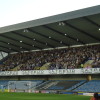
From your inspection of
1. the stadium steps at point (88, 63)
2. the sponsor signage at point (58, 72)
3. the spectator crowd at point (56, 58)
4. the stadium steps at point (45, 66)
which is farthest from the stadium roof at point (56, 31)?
the sponsor signage at point (58, 72)

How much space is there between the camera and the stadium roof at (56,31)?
35.7 metres

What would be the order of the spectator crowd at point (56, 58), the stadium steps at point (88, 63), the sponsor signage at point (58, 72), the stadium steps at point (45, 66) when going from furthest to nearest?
the stadium steps at point (45, 66) → the spectator crowd at point (56, 58) → the stadium steps at point (88, 63) → the sponsor signage at point (58, 72)

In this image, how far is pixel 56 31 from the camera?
142 ft

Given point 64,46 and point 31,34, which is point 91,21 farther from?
point 64,46

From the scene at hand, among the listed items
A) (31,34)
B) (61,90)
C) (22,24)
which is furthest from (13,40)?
(61,90)

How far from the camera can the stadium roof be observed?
35.7 metres

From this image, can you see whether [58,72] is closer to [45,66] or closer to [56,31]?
[45,66]

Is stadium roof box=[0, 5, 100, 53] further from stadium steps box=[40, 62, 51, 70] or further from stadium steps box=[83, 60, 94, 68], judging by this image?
stadium steps box=[40, 62, 51, 70]

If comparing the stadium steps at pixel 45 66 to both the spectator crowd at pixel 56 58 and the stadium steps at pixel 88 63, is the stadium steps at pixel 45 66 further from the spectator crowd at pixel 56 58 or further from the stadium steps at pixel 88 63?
→ the stadium steps at pixel 88 63

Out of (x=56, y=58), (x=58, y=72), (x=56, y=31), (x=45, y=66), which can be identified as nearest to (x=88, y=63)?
(x=58, y=72)

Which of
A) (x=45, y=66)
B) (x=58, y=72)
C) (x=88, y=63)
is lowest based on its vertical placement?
(x=58, y=72)

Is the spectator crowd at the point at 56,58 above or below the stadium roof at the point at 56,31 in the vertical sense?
below

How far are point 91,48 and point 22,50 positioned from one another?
66.7 feet

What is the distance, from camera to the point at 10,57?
66562 millimetres
